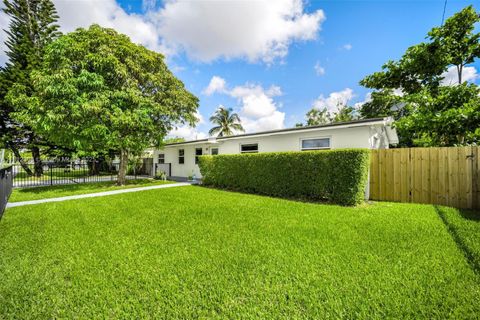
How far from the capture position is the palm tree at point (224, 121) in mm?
33312

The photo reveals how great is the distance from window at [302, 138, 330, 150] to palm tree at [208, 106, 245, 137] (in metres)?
23.2

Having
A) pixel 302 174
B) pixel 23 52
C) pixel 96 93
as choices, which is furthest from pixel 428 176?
pixel 23 52

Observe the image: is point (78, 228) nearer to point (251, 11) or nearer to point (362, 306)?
point (362, 306)

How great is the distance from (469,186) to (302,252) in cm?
699

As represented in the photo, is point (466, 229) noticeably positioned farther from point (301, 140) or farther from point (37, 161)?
point (37, 161)

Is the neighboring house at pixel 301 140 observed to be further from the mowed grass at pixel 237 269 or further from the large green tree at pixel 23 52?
the large green tree at pixel 23 52

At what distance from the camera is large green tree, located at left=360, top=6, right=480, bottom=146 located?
10.3 meters

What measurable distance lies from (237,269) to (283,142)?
31.0 ft

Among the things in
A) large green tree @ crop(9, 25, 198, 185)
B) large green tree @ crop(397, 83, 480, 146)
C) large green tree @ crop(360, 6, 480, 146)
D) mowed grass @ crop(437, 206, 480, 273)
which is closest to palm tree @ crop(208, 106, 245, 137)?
large green tree @ crop(9, 25, 198, 185)

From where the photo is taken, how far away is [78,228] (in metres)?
4.91

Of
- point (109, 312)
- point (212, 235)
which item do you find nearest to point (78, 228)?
point (212, 235)

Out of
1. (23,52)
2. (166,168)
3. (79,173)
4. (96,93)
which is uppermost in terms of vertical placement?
(23,52)

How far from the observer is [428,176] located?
7152mm

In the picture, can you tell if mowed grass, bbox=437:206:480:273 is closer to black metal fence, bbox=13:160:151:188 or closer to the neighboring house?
the neighboring house
